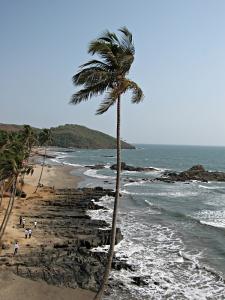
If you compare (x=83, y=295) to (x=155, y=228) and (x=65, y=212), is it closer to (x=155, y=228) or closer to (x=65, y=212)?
(x=155, y=228)

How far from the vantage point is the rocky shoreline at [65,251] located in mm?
26438

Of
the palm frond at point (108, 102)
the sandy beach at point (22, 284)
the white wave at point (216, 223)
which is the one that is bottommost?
the sandy beach at point (22, 284)

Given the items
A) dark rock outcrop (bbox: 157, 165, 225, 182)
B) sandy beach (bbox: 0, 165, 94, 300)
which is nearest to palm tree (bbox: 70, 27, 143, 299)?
sandy beach (bbox: 0, 165, 94, 300)

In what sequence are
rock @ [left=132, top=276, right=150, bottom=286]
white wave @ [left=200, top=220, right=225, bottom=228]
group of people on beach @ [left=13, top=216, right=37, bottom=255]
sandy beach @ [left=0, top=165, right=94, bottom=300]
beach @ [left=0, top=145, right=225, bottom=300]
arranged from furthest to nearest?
white wave @ [left=200, top=220, right=225, bottom=228] → group of people on beach @ [left=13, top=216, right=37, bottom=255] → rock @ [left=132, top=276, right=150, bottom=286] → beach @ [left=0, top=145, right=225, bottom=300] → sandy beach @ [left=0, top=165, right=94, bottom=300]

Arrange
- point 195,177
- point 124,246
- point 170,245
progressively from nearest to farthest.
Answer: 1. point 124,246
2. point 170,245
3. point 195,177

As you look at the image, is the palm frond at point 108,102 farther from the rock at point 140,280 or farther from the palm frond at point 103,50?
the rock at point 140,280

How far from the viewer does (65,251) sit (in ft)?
99.2

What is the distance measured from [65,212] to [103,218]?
501cm

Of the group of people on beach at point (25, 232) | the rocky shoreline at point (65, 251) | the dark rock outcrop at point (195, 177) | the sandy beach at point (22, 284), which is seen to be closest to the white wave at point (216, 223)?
the rocky shoreline at point (65, 251)

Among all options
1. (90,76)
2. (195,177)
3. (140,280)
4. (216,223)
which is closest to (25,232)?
(140,280)

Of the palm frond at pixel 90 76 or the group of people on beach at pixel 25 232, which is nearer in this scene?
the palm frond at pixel 90 76

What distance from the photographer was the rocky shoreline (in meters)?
26.4

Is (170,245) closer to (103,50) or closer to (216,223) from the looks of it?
(216,223)

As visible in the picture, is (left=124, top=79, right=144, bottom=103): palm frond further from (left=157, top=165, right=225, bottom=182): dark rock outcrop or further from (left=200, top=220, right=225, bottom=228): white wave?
(left=157, top=165, right=225, bottom=182): dark rock outcrop
